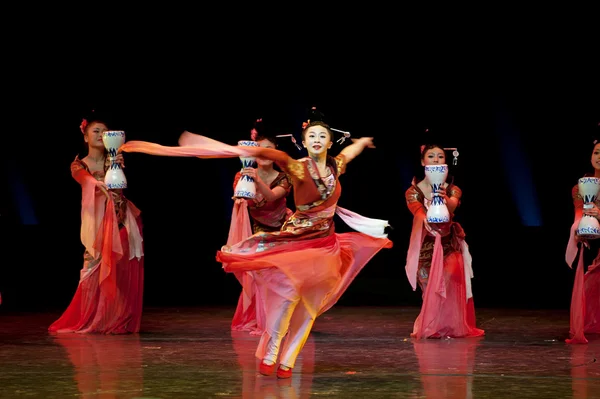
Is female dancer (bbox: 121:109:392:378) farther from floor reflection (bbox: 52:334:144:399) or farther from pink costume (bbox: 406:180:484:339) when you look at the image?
pink costume (bbox: 406:180:484:339)

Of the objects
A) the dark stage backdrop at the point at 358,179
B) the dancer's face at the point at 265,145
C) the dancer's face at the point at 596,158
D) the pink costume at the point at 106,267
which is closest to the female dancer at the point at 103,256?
the pink costume at the point at 106,267

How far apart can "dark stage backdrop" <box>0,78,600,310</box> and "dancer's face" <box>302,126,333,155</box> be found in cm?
384

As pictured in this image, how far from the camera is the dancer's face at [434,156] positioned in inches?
249

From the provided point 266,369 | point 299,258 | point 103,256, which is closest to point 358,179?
point 103,256

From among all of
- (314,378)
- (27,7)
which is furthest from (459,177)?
(314,378)

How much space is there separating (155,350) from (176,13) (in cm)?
385

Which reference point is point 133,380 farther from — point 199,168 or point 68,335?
point 199,168

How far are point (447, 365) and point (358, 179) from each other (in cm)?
441

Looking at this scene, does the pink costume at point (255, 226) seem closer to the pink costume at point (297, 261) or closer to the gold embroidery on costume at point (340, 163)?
the gold embroidery on costume at point (340, 163)

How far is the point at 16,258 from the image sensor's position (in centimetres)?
900

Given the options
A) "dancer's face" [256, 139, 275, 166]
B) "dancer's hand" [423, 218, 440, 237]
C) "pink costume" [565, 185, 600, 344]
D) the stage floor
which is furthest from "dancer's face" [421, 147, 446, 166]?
A: the stage floor

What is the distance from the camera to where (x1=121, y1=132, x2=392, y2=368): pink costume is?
14.8 feet

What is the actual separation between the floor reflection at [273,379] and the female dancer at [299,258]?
75 mm

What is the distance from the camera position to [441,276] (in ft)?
20.4
